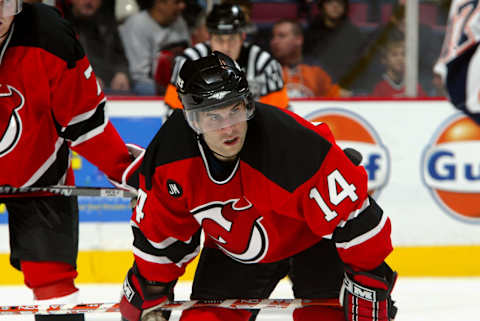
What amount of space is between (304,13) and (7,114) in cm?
218

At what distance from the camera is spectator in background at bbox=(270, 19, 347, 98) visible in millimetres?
3873

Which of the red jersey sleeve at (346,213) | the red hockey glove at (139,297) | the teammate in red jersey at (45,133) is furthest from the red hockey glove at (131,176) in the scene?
the red jersey sleeve at (346,213)

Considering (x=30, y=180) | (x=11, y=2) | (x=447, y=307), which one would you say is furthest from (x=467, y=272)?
(x=11, y=2)

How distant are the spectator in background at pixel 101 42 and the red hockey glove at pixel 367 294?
213cm

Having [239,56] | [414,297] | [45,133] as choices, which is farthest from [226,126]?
[414,297]

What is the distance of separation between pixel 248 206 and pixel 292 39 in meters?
2.13

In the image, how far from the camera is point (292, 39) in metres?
3.92

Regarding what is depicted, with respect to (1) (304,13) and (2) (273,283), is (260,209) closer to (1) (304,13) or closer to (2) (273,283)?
(2) (273,283)

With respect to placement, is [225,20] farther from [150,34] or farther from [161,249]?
[161,249]

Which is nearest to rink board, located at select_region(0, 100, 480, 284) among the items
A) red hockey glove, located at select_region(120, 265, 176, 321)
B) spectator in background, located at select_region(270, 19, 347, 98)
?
spectator in background, located at select_region(270, 19, 347, 98)

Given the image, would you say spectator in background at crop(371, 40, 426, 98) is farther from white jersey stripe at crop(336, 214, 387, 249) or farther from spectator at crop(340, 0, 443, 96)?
white jersey stripe at crop(336, 214, 387, 249)

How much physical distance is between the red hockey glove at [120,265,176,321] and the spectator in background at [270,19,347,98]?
1982 mm

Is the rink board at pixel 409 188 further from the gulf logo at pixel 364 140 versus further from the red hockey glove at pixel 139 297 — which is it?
the red hockey glove at pixel 139 297

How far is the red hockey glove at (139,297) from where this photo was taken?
203cm
